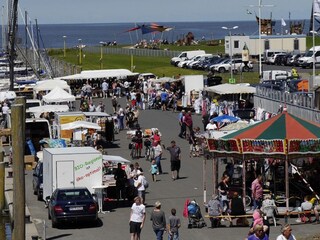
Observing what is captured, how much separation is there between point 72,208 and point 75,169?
272 cm

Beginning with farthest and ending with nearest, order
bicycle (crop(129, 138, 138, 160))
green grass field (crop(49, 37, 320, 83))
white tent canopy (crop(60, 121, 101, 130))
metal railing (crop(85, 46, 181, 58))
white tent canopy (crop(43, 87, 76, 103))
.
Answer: metal railing (crop(85, 46, 181, 58)), green grass field (crop(49, 37, 320, 83)), white tent canopy (crop(43, 87, 76, 103)), white tent canopy (crop(60, 121, 101, 130)), bicycle (crop(129, 138, 138, 160))

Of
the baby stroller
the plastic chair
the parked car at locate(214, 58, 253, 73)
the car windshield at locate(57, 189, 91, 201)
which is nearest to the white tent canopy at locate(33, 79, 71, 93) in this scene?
the parked car at locate(214, 58, 253, 73)

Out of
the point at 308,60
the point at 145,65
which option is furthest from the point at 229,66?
the point at 145,65

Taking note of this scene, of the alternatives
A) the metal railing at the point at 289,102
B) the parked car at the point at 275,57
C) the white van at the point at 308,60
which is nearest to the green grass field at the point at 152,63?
the white van at the point at 308,60

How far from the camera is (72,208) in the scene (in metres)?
27.7

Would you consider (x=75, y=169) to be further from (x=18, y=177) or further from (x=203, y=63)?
(x=203, y=63)

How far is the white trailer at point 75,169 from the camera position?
30234 mm

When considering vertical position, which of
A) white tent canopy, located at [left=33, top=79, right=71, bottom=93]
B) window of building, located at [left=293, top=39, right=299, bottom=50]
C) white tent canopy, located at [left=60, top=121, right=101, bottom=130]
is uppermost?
window of building, located at [left=293, top=39, right=299, bottom=50]

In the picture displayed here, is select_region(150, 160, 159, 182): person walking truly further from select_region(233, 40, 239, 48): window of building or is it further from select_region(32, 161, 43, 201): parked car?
select_region(233, 40, 239, 48): window of building

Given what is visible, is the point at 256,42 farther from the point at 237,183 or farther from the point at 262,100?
the point at 237,183

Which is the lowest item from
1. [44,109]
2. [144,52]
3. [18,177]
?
[44,109]

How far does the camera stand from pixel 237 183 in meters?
31.8

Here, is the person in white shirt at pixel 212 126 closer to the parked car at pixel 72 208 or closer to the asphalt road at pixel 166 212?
the asphalt road at pixel 166 212

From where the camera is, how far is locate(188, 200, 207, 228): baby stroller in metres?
27.4
